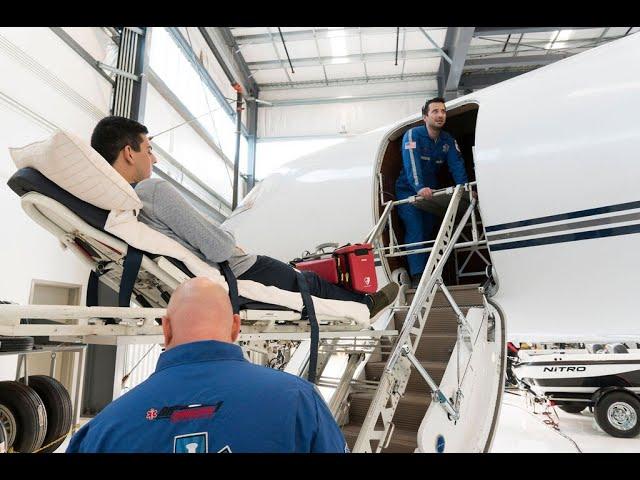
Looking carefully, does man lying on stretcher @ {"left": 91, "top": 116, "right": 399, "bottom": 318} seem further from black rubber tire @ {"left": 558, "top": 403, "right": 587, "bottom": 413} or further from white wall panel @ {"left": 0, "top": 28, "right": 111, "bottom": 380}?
black rubber tire @ {"left": 558, "top": 403, "right": 587, "bottom": 413}

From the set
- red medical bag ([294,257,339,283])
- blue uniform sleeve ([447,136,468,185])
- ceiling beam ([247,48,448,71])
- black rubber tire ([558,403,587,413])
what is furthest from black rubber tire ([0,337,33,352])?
ceiling beam ([247,48,448,71])

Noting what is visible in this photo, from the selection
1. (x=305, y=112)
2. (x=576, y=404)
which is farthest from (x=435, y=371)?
(x=305, y=112)

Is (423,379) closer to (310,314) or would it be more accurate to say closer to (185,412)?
(310,314)

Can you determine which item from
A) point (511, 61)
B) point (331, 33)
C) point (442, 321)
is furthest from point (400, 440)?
point (511, 61)

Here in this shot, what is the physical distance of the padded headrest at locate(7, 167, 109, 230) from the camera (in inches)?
83.0

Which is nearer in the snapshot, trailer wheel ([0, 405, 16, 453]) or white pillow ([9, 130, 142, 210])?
white pillow ([9, 130, 142, 210])

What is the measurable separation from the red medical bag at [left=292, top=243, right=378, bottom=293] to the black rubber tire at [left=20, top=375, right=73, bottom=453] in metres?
2.85

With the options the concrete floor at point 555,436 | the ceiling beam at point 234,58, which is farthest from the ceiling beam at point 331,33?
the concrete floor at point 555,436

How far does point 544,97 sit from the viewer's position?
4.04m

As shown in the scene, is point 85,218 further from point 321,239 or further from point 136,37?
point 136,37

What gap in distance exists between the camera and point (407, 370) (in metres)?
3.22

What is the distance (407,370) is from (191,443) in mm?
2329

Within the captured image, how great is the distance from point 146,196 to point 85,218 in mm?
353

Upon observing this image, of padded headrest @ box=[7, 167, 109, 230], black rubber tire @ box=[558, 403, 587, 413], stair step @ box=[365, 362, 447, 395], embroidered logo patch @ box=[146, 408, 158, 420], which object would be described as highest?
padded headrest @ box=[7, 167, 109, 230]
